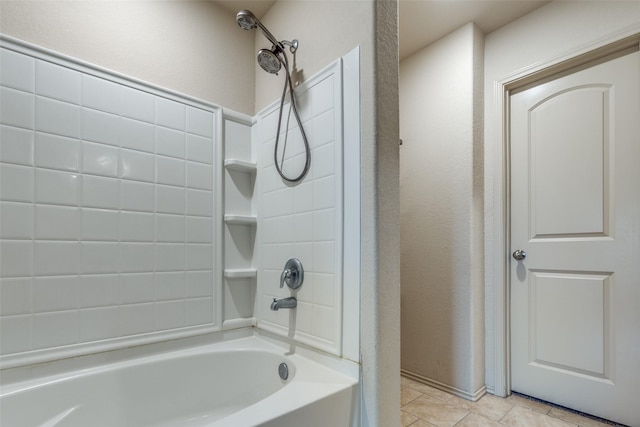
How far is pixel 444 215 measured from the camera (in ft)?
6.97

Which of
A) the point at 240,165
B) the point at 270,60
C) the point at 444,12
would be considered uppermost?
the point at 444,12

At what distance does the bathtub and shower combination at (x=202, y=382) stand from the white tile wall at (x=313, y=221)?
5 cm

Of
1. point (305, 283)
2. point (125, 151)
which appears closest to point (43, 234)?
point (125, 151)

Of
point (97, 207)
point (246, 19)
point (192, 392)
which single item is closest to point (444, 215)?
point (246, 19)

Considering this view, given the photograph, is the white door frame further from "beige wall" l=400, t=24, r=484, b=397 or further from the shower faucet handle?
the shower faucet handle

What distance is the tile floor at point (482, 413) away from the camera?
1667mm

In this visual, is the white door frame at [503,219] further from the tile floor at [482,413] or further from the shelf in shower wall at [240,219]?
the shelf in shower wall at [240,219]

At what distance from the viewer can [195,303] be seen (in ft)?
5.31

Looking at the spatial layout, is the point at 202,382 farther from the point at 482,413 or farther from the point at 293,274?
the point at 482,413

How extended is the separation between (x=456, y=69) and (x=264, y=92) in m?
1.32

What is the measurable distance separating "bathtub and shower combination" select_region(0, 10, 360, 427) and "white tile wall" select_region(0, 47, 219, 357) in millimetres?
113

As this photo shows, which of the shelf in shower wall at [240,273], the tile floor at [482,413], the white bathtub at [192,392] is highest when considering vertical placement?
the shelf in shower wall at [240,273]

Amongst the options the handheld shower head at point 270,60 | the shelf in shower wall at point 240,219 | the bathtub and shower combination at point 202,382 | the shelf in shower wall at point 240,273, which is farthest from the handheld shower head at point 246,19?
the shelf in shower wall at point 240,273

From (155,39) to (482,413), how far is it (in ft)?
8.84
